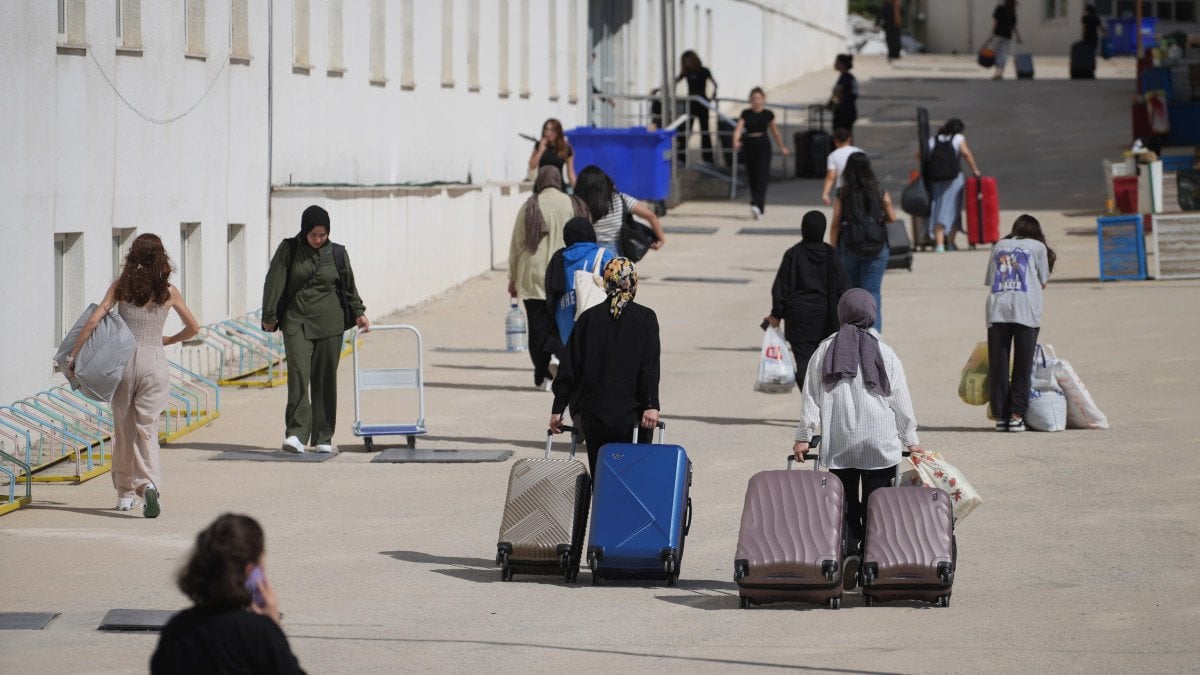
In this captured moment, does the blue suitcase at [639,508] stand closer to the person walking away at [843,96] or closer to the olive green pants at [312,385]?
the olive green pants at [312,385]

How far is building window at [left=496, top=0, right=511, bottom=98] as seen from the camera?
32.5 meters

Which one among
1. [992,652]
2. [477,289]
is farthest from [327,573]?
[477,289]

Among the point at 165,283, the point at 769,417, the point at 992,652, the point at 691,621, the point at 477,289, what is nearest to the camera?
the point at 992,652

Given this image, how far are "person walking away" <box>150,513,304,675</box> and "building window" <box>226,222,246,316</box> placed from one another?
15.2 meters

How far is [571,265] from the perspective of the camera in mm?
14148

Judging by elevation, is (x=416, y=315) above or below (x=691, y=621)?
above

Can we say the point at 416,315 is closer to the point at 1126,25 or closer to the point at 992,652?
the point at 992,652

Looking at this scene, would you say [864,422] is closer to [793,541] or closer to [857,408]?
[857,408]

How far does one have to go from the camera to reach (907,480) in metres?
10.1

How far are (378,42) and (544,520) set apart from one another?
16516 mm

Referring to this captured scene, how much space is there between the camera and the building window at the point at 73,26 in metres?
16.0

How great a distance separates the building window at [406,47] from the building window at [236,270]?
6912 mm

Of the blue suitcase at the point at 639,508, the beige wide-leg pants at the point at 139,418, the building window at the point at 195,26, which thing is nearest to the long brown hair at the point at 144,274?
the beige wide-leg pants at the point at 139,418

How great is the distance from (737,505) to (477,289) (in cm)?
1447
